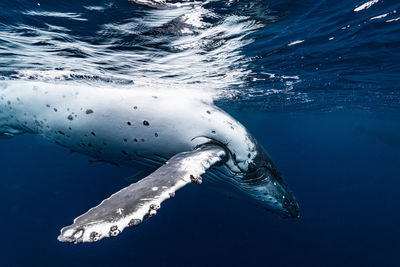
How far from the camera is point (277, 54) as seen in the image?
831 centimetres

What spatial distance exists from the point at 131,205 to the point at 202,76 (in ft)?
29.4

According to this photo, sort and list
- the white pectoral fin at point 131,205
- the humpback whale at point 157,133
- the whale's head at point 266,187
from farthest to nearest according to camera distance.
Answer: the whale's head at point 266,187 → the humpback whale at point 157,133 → the white pectoral fin at point 131,205

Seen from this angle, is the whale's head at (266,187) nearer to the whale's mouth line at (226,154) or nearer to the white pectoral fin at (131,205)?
the whale's mouth line at (226,154)

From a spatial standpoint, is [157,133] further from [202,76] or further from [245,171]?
[202,76]

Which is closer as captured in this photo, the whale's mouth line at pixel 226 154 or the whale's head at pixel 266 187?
the whale's mouth line at pixel 226 154

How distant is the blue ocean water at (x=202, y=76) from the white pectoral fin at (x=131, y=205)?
3761 mm

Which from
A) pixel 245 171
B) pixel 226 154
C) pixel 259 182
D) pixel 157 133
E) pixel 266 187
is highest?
pixel 157 133

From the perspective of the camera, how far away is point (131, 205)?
1.97m

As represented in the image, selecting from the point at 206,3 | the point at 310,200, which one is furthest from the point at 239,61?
the point at 310,200

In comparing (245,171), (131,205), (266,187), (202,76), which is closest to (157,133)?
(245,171)

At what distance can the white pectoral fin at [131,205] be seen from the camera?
172cm

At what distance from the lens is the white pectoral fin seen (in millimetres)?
1722

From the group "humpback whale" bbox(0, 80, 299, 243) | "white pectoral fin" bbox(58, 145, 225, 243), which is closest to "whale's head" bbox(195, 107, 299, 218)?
"humpback whale" bbox(0, 80, 299, 243)

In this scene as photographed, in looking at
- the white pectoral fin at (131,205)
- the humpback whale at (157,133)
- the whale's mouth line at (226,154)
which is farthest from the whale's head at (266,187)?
→ the white pectoral fin at (131,205)
